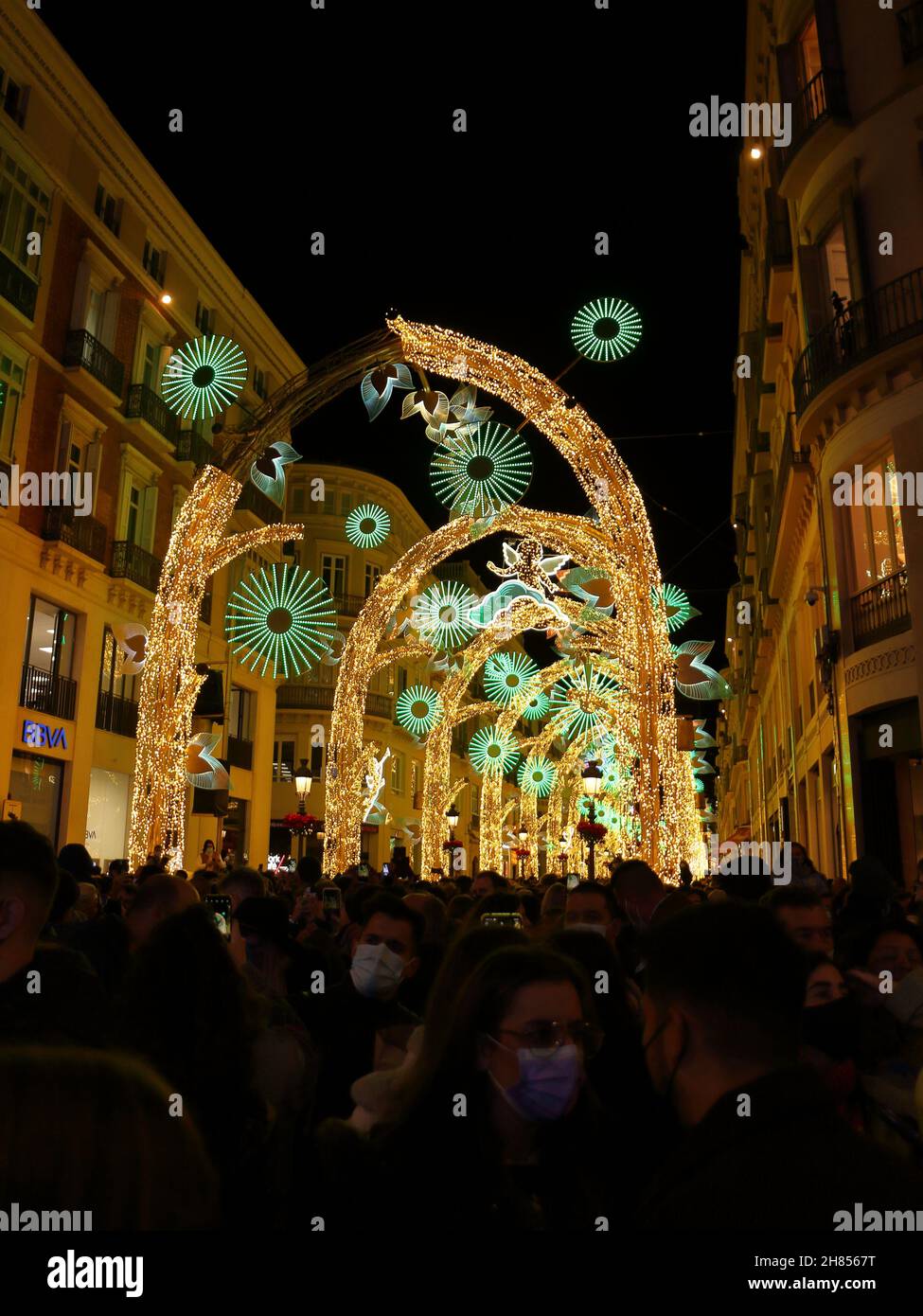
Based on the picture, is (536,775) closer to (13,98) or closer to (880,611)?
(880,611)

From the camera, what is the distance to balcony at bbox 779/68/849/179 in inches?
651

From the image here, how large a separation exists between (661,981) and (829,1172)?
556mm

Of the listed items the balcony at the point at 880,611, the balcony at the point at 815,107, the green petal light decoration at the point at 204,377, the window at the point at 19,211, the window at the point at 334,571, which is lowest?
the balcony at the point at 880,611

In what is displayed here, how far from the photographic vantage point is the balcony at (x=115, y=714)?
2602cm

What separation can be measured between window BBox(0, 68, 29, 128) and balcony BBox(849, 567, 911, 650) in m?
20.8

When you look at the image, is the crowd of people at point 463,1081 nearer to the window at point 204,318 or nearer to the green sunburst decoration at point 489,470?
the green sunburst decoration at point 489,470

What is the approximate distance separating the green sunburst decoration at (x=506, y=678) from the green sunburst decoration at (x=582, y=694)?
1445 millimetres

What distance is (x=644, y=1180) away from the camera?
302 centimetres

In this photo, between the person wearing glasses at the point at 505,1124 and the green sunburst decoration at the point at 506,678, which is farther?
the green sunburst decoration at the point at 506,678

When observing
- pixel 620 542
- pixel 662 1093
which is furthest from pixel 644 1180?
pixel 620 542

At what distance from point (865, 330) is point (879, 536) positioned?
136 inches

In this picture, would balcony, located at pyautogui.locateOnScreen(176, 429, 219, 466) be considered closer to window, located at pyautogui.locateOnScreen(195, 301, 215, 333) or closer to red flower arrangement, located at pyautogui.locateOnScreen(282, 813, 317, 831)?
window, located at pyautogui.locateOnScreen(195, 301, 215, 333)

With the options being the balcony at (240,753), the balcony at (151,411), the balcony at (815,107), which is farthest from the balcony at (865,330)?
the balcony at (240,753)

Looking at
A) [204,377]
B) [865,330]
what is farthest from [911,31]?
[204,377]
